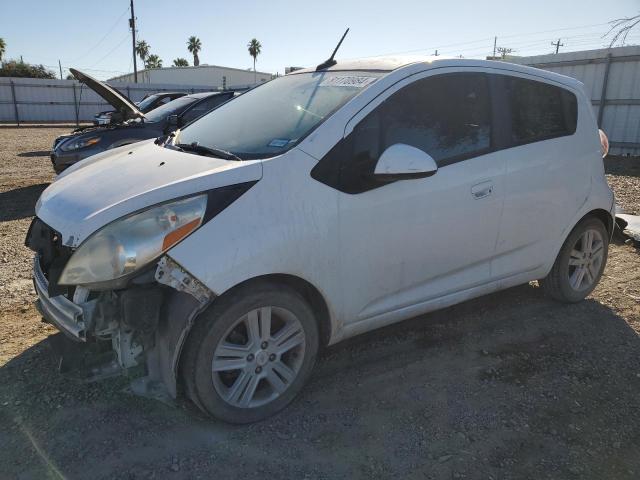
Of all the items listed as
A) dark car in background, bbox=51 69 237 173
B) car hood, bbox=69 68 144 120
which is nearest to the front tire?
car hood, bbox=69 68 144 120

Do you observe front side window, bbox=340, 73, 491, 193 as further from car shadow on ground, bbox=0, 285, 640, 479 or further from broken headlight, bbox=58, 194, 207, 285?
car shadow on ground, bbox=0, 285, 640, 479

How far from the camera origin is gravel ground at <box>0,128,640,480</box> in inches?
96.3

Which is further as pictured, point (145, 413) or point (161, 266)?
point (145, 413)

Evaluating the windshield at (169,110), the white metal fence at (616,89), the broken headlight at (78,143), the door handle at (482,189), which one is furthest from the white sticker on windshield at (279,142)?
the white metal fence at (616,89)

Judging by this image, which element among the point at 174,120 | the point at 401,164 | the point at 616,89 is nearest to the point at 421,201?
the point at 401,164

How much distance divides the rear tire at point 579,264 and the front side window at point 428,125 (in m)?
1.30

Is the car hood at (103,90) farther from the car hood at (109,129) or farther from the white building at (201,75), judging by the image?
the white building at (201,75)

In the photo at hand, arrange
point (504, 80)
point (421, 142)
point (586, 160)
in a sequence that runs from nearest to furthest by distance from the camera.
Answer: point (421, 142) → point (504, 80) → point (586, 160)

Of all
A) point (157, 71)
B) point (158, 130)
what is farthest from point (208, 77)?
point (158, 130)

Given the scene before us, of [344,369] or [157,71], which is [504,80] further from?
[157,71]

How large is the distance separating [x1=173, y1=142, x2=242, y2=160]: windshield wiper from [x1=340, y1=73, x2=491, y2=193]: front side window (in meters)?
0.62

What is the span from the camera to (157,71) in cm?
5806

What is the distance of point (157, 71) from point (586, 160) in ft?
199

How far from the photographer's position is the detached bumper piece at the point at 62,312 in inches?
A: 94.6
